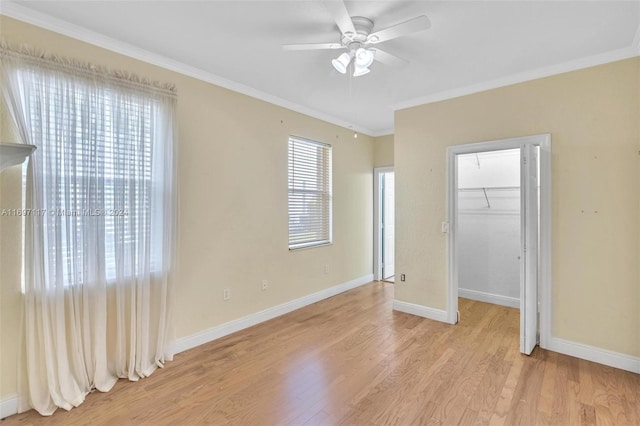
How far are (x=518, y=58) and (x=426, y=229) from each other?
192cm

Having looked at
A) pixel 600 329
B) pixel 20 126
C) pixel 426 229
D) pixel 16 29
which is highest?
pixel 16 29

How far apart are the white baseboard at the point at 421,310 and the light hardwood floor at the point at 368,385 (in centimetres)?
31

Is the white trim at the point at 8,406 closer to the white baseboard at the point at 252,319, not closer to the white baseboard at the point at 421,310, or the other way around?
the white baseboard at the point at 252,319


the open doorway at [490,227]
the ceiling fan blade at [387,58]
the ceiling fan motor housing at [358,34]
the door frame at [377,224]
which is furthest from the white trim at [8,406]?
the open doorway at [490,227]

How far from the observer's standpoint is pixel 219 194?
3.10 meters

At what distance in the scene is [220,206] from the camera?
311 cm

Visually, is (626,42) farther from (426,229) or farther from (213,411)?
(213,411)

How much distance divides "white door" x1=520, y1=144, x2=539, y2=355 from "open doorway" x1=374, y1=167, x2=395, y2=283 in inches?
101

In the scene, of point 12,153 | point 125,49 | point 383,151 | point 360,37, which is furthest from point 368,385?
point 383,151

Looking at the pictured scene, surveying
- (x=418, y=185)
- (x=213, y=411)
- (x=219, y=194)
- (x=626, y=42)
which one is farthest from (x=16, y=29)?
(x=626, y=42)

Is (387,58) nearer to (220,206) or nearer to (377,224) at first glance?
(220,206)

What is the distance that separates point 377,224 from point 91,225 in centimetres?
416

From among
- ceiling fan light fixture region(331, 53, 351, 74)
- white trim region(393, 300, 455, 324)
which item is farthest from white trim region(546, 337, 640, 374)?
ceiling fan light fixture region(331, 53, 351, 74)

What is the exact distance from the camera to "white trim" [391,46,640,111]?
8.22 feet
